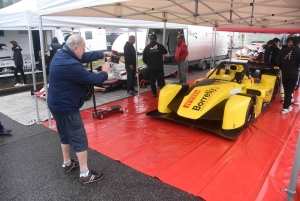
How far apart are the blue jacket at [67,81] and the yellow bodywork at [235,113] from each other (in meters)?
2.24

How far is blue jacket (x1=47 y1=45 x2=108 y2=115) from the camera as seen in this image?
2529 millimetres

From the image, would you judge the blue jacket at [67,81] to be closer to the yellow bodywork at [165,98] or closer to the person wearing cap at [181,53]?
the yellow bodywork at [165,98]

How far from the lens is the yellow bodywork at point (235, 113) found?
3898 millimetres

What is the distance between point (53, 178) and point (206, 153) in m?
2.16

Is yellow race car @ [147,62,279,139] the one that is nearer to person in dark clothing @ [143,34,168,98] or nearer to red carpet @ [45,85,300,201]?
red carpet @ [45,85,300,201]

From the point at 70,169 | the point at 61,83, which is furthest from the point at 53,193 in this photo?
the point at 61,83

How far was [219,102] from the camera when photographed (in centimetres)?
428

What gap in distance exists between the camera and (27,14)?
16.1 feet

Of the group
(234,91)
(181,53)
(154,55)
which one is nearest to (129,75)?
(154,55)

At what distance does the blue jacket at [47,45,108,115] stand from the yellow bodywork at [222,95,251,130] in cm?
224

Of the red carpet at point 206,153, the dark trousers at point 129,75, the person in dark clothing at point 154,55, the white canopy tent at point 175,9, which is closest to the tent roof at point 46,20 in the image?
the white canopy tent at point 175,9

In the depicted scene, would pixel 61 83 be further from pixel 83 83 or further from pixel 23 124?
pixel 23 124

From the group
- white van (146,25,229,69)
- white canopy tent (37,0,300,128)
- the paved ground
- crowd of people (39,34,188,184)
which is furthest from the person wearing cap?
crowd of people (39,34,188,184)

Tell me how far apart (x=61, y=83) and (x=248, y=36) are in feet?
103
